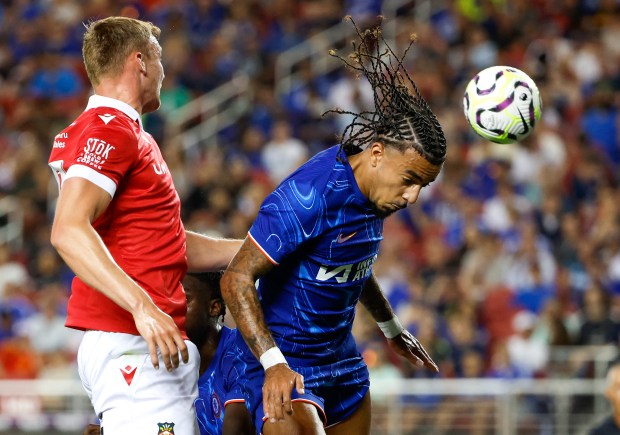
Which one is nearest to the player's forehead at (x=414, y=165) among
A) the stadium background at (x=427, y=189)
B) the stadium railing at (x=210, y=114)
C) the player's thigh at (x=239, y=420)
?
the player's thigh at (x=239, y=420)

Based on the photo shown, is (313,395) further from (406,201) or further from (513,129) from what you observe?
(513,129)

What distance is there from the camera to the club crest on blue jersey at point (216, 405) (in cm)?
566

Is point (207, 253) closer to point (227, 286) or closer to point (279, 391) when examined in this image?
point (227, 286)

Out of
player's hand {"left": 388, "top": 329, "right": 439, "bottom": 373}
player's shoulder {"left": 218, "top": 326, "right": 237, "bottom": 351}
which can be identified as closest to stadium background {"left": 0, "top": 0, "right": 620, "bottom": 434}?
player's hand {"left": 388, "top": 329, "right": 439, "bottom": 373}

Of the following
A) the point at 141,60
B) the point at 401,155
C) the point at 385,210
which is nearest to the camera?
the point at 141,60

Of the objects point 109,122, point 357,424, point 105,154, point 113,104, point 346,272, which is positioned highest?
point 113,104

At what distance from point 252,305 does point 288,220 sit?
1.34 ft

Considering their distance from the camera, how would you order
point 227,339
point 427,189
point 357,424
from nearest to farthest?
point 357,424, point 227,339, point 427,189

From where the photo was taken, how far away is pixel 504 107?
664 centimetres

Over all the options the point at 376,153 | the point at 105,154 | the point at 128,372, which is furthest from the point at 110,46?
the point at 128,372

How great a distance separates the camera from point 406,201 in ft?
16.6

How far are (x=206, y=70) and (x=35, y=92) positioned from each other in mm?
2464

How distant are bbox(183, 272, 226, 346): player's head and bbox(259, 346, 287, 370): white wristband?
3.32 ft

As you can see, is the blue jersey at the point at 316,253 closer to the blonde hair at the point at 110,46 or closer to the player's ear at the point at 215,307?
the player's ear at the point at 215,307
